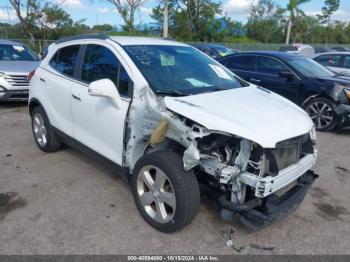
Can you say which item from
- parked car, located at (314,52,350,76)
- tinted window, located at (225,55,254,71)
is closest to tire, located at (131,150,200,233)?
tinted window, located at (225,55,254,71)

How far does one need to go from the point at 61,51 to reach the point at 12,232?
258cm

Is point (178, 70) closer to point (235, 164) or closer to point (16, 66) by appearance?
point (235, 164)

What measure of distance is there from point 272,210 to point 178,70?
181 centimetres

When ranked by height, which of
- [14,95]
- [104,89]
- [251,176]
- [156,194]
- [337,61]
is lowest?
[156,194]

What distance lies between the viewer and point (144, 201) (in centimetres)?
329

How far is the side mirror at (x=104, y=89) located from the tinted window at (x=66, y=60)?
3.77 ft

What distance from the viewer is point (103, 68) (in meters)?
3.81

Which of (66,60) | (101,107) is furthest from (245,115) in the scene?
(66,60)

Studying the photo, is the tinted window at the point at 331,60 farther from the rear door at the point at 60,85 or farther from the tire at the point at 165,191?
the tire at the point at 165,191

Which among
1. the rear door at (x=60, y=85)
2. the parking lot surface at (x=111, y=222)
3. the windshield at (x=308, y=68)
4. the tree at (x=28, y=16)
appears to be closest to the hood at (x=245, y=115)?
the parking lot surface at (x=111, y=222)

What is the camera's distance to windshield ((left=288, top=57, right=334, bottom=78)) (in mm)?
7215

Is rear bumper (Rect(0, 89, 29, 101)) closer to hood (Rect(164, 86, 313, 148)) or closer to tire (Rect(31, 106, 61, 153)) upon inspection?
tire (Rect(31, 106, 61, 153))

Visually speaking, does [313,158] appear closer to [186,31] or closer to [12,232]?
[12,232]

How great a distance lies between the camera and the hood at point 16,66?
819 centimetres
